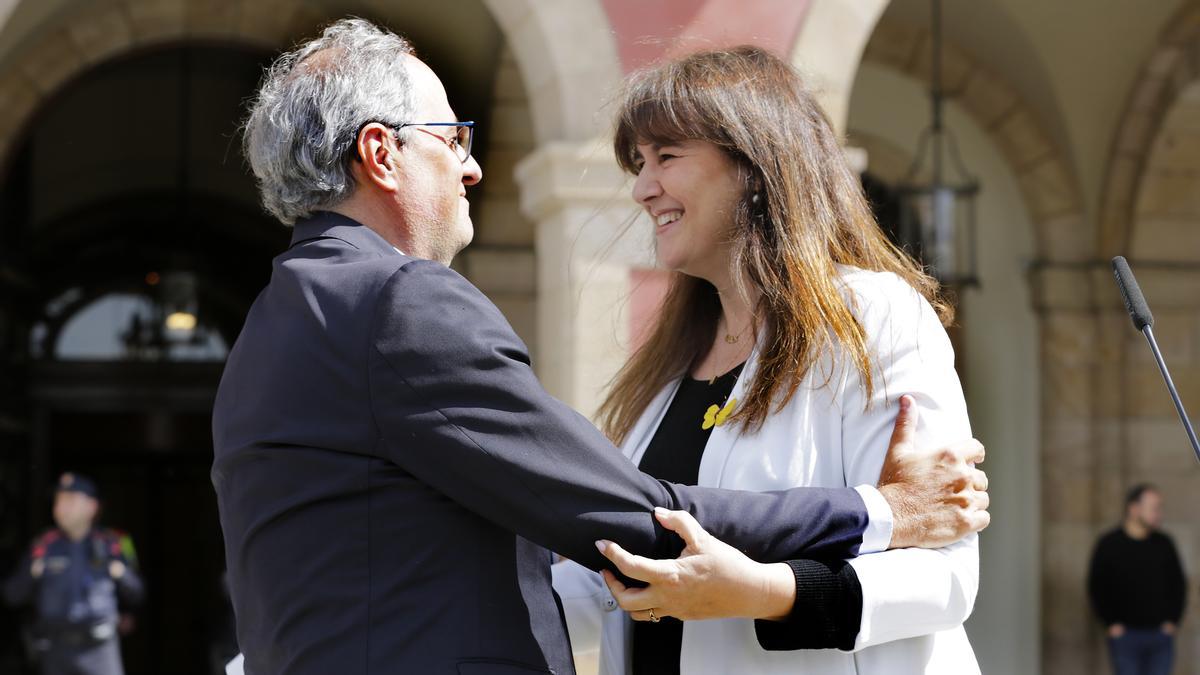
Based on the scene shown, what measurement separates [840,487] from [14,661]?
31.3 ft

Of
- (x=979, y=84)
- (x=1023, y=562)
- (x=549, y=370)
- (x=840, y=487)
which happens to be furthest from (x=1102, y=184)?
(x=840, y=487)

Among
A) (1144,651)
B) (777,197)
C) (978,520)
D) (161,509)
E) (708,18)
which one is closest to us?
(978,520)

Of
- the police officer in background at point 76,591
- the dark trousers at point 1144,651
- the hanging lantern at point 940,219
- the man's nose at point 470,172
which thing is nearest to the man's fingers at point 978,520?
the man's nose at point 470,172

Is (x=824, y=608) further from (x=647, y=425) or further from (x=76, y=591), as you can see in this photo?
(x=76, y=591)

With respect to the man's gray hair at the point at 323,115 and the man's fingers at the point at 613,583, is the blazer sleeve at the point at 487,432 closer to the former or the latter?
the man's fingers at the point at 613,583

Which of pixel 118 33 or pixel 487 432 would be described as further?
pixel 118 33

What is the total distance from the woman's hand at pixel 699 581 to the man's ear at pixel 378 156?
21.6 inches

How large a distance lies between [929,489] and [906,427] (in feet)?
0.27

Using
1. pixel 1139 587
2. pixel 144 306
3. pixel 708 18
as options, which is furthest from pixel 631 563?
pixel 144 306

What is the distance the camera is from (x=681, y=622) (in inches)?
80.4

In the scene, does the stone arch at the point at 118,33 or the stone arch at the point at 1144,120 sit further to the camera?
the stone arch at the point at 118,33

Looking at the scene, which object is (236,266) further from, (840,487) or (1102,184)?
(840,487)

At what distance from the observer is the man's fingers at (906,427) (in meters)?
1.91

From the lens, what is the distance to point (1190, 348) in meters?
8.72
